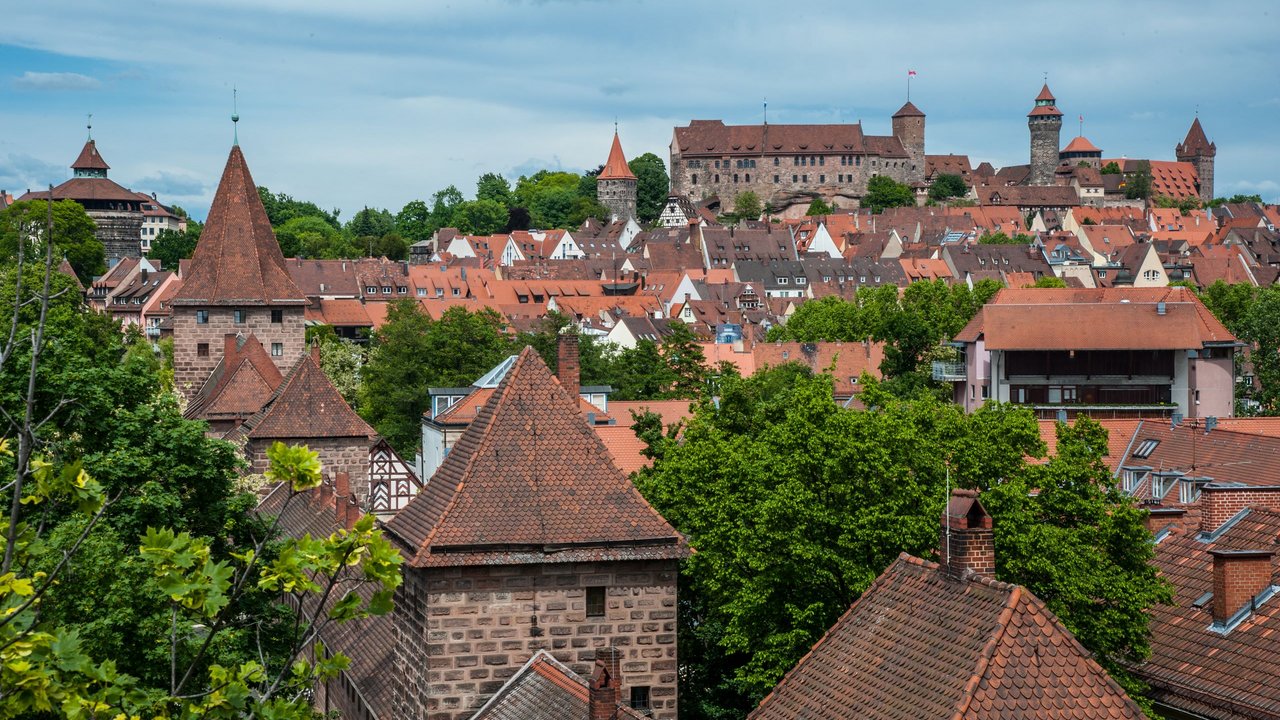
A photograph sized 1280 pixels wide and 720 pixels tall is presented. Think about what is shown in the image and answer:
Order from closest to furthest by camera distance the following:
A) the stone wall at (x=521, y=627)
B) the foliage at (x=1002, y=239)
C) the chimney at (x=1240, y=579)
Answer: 1. the stone wall at (x=521, y=627)
2. the chimney at (x=1240, y=579)
3. the foliage at (x=1002, y=239)

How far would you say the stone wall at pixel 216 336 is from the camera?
58.8 m

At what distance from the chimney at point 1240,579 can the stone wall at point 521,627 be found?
8190 mm

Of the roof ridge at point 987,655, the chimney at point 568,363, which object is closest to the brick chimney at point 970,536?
the roof ridge at point 987,655

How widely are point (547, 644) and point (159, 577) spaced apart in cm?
Answer: 976

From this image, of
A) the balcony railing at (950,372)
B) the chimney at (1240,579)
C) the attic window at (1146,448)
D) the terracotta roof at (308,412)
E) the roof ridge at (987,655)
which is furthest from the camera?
the balcony railing at (950,372)

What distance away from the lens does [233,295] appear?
5938 cm

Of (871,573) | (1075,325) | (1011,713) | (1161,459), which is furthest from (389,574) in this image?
(1075,325)

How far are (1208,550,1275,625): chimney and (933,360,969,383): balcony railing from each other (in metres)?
54.6

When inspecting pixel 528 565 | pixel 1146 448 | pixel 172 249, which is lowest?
pixel 528 565

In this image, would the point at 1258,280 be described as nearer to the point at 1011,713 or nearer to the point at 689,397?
the point at 689,397

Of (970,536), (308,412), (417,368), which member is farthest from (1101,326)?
(970,536)

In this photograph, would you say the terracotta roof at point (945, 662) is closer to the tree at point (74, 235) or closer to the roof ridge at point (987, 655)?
the roof ridge at point (987, 655)

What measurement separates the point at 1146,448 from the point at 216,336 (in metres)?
30.9

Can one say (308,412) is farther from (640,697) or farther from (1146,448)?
(640,697)
